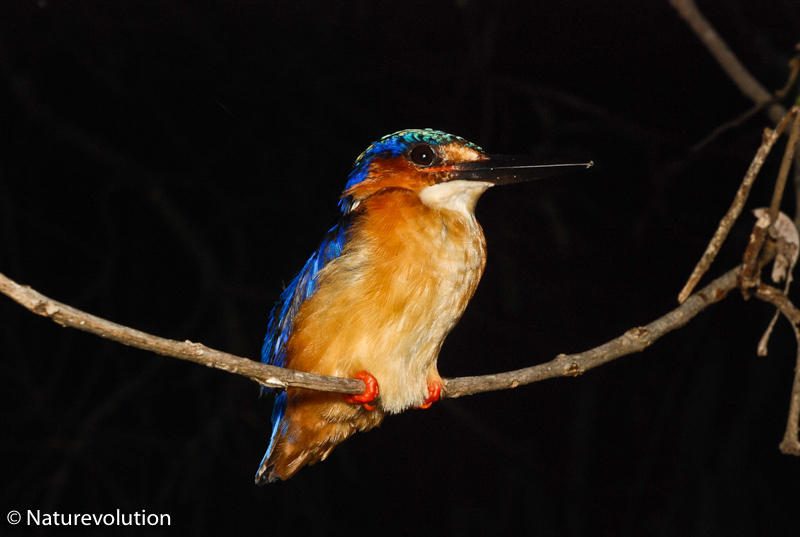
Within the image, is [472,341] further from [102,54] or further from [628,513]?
[102,54]

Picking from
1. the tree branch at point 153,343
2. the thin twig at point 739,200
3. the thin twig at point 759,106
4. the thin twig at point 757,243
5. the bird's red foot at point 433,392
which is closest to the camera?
the tree branch at point 153,343

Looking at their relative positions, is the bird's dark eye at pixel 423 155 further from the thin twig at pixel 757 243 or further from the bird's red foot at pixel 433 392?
the thin twig at pixel 757 243

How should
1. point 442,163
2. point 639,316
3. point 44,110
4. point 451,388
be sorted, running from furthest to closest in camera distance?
point 639,316, point 44,110, point 442,163, point 451,388

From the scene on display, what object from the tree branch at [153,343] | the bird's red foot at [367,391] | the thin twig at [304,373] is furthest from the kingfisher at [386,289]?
the tree branch at [153,343]

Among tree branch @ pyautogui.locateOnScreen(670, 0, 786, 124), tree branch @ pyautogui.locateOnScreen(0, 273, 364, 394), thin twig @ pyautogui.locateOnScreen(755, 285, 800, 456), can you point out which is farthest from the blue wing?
tree branch @ pyautogui.locateOnScreen(670, 0, 786, 124)

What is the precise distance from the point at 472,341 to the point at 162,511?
1.29 m

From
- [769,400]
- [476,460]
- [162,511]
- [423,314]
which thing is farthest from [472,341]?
[423,314]

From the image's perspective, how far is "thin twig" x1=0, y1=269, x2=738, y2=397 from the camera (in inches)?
45.0

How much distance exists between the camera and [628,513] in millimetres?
2967

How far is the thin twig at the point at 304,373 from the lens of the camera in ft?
3.75

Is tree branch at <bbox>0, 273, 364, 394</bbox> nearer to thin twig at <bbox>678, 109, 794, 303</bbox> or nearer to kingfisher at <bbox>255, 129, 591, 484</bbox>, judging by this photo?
kingfisher at <bbox>255, 129, 591, 484</bbox>

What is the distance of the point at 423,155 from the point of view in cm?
209

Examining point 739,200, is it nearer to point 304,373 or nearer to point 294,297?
point 304,373

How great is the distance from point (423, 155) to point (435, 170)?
0.06 m
